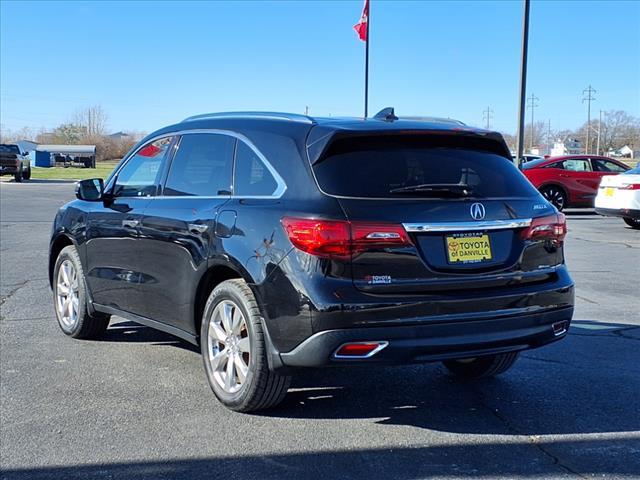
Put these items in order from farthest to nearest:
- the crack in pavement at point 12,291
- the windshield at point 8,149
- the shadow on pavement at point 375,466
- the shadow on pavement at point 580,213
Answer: the windshield at point 8,149, the shadow on pavement at point 580,213, the crack in pavement at point 12,291, the shadow on pavement at point 375,466

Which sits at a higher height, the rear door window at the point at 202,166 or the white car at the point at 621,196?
the rear door window at the point at 202,166

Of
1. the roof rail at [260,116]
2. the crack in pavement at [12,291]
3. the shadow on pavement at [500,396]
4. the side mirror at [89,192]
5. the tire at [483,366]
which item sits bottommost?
the crack in pavement at [12,291]

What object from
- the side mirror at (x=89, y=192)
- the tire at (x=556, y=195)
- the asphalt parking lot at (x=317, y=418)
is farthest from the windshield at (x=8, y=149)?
the side mirror at (x=89, y=192)

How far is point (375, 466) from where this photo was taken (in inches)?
148

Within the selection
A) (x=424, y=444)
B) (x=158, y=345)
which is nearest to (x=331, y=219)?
(x=424, y=444)

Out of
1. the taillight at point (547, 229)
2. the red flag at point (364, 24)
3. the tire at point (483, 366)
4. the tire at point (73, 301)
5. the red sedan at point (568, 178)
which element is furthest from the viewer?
the red flag at point (364, 24)

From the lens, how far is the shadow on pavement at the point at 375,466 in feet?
12.0

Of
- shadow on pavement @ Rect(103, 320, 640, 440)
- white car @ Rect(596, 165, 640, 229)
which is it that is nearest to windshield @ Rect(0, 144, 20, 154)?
white car @ Rect(596, 165, 640, 229)

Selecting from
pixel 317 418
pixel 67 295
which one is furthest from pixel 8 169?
pixel 317 418

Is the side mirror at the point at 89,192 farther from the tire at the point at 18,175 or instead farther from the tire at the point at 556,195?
the tire at the point at 18,175

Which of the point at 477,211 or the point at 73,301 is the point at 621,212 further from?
the point at 477,211

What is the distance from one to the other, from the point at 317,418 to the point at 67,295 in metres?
3.08

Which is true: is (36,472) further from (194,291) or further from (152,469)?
(194,291)

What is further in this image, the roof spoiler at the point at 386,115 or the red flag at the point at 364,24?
the red flag at the point at 364,24
